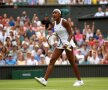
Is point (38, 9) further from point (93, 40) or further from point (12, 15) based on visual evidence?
point (93, 40)

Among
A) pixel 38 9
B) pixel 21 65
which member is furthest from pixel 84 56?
pixel 38 9

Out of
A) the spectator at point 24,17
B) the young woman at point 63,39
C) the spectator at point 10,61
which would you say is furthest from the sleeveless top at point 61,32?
the spectator at point 24,17

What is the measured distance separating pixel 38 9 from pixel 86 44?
5.14m

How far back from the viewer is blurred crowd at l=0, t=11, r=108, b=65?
22.1 metres

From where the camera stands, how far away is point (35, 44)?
23438mm

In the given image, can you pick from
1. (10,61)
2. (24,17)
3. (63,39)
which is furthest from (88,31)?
(63,39)

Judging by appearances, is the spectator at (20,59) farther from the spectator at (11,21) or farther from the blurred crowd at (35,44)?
the spectator at (11,21)

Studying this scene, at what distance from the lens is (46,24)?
A: 87.8ft

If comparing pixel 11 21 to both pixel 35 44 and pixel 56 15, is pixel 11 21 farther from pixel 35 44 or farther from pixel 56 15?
pixel 56 15

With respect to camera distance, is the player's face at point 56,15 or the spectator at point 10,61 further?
the spectator at point 10,61

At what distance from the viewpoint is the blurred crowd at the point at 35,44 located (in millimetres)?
22125

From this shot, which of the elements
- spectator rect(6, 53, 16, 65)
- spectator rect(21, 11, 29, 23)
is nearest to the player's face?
spectator rect(6, 53, 16, 65)

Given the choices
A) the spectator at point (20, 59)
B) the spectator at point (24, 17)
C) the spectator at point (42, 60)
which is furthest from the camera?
the spectator at point (24, 17)

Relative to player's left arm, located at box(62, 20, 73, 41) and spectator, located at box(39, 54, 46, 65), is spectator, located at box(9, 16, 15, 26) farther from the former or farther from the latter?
player's left arm, located at box(62, 20, 73, 41)
